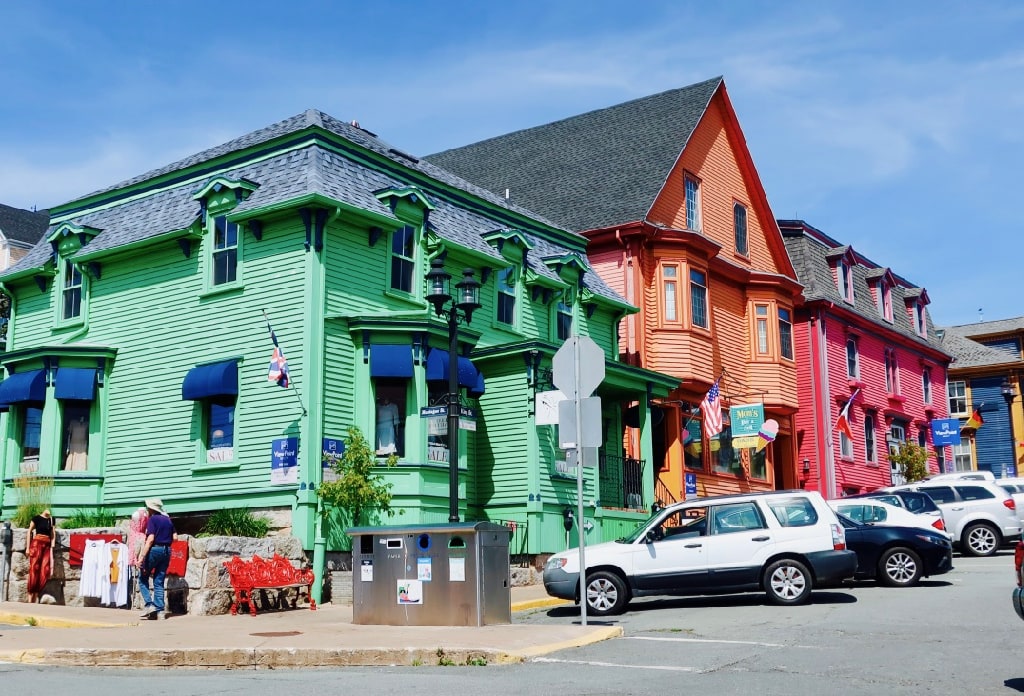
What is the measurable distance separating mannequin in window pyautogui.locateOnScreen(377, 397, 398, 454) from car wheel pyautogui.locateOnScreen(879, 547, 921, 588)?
8757mm

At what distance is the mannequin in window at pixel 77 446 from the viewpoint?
919 inches

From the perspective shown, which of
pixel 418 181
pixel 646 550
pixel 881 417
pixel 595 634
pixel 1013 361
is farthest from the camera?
pixel 1013 361

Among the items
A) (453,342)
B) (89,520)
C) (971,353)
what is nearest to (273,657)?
(453,342)

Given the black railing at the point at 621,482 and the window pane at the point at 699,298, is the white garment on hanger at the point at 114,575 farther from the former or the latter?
the window pane at the point at 699,298

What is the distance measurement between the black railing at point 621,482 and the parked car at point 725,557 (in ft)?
30.0

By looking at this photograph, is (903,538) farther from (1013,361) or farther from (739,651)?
(1013,361)

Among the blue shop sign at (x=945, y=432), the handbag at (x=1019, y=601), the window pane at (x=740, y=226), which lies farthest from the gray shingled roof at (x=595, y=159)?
the handbag at (x=1019, y=601)

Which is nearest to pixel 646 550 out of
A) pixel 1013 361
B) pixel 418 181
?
pixel 418 181

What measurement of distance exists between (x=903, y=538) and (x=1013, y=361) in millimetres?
44283

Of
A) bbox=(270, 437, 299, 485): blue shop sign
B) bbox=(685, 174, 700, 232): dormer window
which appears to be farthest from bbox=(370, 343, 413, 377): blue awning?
bbox=(685, 174, 700, 232): dormer window

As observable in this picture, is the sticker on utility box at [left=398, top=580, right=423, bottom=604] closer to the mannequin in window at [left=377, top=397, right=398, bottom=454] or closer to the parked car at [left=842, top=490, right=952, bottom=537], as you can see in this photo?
the mannequin in window at [left=377, top=397, right=398, bottom=454]

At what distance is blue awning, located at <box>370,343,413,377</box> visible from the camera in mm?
20734

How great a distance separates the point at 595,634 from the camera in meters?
12.6

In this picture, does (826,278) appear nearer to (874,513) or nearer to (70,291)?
(874,513)
